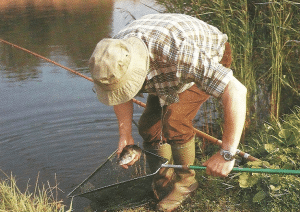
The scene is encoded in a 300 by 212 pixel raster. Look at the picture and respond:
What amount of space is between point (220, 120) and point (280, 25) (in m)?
1.17

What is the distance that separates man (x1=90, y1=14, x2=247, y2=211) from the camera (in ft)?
7.75

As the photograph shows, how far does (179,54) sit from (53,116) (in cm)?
373

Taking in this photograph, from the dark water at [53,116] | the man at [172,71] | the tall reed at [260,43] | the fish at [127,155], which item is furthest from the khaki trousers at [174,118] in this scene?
the dark water at [53,116]

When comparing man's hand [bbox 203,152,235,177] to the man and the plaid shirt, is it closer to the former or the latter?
the man

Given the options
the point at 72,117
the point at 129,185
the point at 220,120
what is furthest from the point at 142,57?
the point at 72,117

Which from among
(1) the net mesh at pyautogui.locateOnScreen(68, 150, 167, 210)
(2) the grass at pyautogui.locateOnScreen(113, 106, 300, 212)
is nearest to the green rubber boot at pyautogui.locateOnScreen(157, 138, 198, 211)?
(2) the grass at pyautogui.locateOnScreen(113, 106, 300, 212)

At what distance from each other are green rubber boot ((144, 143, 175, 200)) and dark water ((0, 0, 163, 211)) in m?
0.64

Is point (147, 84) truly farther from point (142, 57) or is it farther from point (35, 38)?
point (35, 38)

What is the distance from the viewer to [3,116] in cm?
579

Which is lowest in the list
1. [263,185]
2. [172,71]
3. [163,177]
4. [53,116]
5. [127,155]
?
[53,116]

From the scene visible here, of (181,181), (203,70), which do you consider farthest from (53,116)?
(203,70)

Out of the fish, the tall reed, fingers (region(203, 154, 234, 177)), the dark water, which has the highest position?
the tall reed

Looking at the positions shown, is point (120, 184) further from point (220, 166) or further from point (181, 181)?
point (220, 166)

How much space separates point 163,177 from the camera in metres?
3.52
